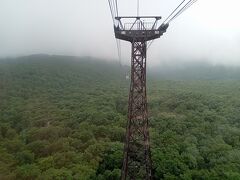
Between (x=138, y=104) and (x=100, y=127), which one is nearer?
(x=138, y=104)

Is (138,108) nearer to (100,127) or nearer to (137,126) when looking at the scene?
(137,126)

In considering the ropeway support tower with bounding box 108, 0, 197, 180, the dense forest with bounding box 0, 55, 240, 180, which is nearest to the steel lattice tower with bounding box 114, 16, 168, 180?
the ropeway support tower with bounding box 108, 0, 197, 180

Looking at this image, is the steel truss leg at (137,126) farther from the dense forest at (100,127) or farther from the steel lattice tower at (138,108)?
the dense forest at (100,127)

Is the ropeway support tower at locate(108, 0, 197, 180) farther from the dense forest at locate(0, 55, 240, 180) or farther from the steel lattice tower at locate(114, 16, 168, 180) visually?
the dense forest at locate(0, 55, 240, 180)

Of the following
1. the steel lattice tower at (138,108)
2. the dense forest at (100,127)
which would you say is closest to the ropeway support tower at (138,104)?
the steel lattice tower at (138,108)

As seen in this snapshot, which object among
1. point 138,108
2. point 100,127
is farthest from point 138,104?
point 100,127

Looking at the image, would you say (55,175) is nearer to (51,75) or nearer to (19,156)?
(19,156)

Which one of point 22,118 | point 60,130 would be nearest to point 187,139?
point 60,130

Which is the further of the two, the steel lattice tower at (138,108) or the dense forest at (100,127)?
the dense forest at (100,127)
